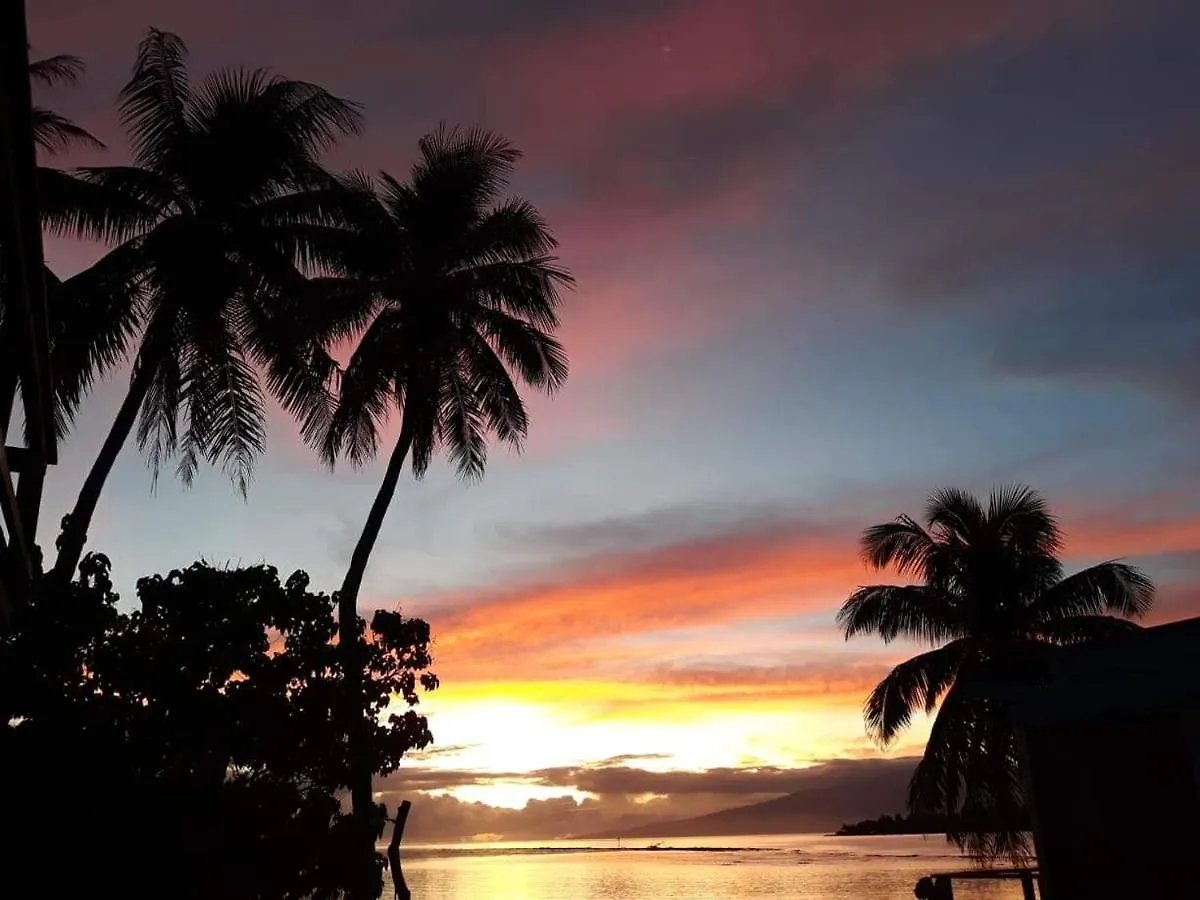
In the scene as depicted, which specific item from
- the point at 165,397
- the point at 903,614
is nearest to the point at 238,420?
the point at 165,397

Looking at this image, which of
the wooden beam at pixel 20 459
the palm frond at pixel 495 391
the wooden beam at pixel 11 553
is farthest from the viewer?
the palm frond at pixel 495 391

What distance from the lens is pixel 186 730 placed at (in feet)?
42.3

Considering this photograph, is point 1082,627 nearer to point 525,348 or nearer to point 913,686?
point 913,686

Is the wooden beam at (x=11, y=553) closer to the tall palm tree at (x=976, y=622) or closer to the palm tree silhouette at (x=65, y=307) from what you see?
the palm tree silhouette at (x=65, y=307)

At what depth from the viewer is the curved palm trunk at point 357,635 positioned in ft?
50.7

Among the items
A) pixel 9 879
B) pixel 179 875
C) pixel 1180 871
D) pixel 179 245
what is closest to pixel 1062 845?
pixel 1180 871

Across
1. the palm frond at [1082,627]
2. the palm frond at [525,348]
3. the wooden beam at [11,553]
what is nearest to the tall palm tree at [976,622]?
the palm frond at [1082,627]

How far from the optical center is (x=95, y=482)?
52.7 feet

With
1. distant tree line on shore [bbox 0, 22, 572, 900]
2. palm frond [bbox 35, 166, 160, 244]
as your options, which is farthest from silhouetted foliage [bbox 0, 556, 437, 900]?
Result: palm frond [bbox 35, 166, 160, 244]

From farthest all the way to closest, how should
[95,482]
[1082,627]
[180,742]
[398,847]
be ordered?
[1082,627], [398,847], [95,482], [180,742]

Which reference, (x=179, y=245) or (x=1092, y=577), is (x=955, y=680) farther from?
(x=179, y=245)

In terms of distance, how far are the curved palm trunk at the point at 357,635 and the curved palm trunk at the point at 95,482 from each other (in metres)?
4.14

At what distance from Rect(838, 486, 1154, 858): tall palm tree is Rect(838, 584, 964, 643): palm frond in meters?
0.03

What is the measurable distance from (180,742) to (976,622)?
73.3 ft
